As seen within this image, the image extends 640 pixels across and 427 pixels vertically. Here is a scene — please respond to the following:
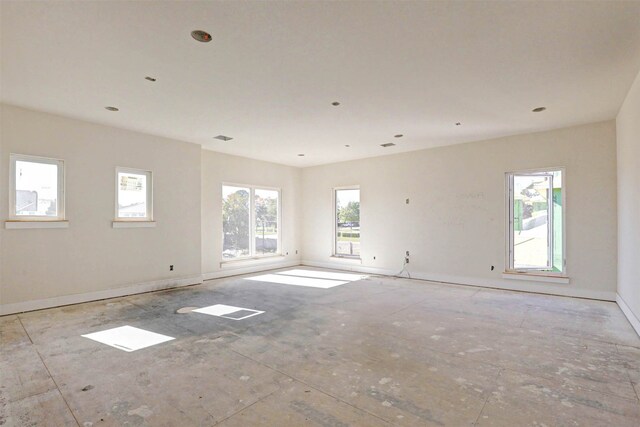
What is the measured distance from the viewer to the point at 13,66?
3170 mm

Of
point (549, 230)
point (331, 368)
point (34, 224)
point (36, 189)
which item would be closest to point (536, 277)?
point (549, 230)

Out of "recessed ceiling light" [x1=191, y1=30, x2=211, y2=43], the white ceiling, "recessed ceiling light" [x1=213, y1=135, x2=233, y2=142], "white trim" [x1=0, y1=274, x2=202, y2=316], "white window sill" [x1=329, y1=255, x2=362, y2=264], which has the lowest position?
"white trim" [x1=0, y1=274, x2=202, y2=316]

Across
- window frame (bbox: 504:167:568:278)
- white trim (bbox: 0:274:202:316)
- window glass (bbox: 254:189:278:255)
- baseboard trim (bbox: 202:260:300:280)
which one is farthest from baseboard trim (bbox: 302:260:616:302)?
white trim (bbox: 0:274:202:316)

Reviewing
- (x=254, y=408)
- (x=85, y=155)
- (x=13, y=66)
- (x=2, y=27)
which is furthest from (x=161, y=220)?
(x=254, y=408)

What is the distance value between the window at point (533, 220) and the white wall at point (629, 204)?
1.01m

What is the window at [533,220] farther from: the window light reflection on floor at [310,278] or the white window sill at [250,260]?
the white window sill at [250,260]

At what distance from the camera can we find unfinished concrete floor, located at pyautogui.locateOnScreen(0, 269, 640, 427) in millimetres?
2064

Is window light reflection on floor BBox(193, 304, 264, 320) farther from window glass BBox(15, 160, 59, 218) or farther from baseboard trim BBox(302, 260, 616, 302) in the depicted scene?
baseboard trim BBox(302, 260, 616, 302)

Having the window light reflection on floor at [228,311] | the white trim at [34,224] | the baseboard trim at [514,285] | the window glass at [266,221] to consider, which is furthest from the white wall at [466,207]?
the white trim at [34,224]

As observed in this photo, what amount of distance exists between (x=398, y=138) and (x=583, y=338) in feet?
13.2

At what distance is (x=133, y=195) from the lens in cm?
552

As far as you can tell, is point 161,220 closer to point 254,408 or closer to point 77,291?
point 77,291

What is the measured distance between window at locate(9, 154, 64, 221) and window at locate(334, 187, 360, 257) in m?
5.81

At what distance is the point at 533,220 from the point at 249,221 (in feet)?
20.1
